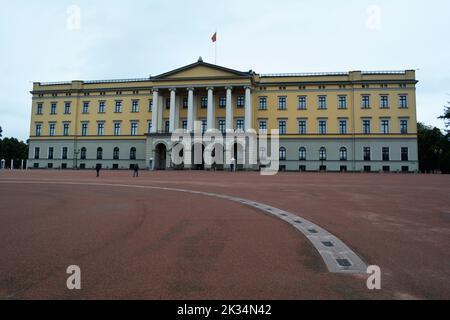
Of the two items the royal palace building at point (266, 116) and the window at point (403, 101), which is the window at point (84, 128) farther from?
the window at point (403, 101)

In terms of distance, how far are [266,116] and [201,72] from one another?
14.0 m

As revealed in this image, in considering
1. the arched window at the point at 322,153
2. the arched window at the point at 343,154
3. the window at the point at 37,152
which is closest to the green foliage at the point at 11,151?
the window at the point at 37,152

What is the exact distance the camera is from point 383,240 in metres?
6.40

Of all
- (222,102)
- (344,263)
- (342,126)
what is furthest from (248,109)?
(344,263)

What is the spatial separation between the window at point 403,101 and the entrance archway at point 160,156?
A: 40907 mm

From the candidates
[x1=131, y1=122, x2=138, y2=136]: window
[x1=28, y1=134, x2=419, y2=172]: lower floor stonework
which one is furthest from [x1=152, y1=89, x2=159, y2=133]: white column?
[x1=131, y1=122, x2=138, y2=136]: window

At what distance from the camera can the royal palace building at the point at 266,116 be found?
53.8 m

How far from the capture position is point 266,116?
5812cm

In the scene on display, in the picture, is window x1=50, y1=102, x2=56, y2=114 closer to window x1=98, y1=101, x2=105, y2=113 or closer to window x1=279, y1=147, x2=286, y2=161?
window x1=98, y1=101, x2=105, y2=113

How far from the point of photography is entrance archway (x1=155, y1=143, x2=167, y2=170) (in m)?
55.5

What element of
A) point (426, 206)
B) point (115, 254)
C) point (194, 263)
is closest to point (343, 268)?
point (194, 263)

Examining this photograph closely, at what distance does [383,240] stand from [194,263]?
3.94m

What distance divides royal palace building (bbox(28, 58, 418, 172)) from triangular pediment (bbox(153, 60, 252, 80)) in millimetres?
171
